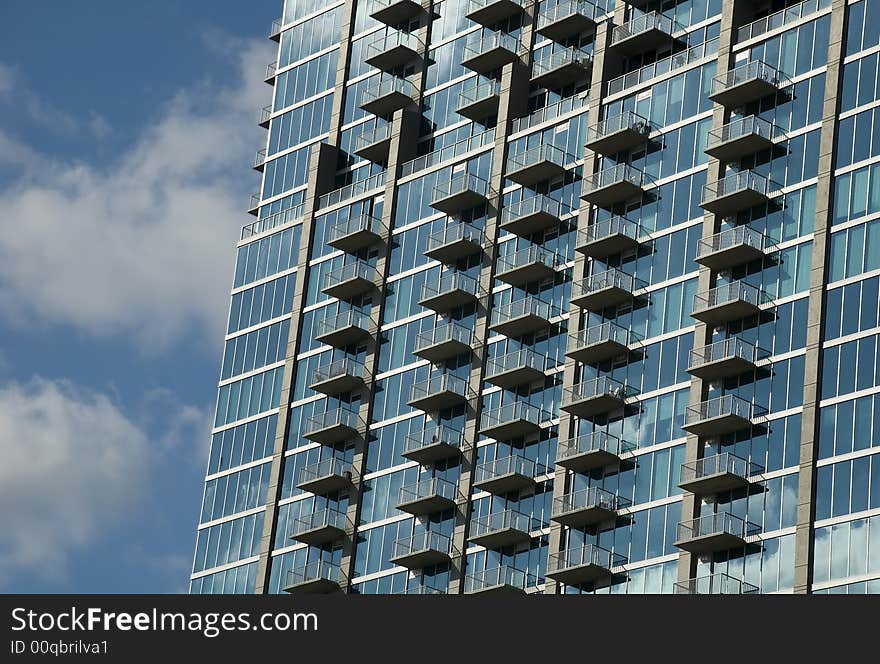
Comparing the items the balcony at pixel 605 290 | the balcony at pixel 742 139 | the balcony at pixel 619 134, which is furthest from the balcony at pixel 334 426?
the balcony at pixel 742 139

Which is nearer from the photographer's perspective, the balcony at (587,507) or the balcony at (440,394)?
the balcony at (587,507)

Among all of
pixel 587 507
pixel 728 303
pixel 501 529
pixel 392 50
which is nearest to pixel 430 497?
pixel 501 529

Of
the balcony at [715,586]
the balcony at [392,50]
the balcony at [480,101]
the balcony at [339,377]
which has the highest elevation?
the balcony at [392,50]

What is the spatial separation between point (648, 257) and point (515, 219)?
9.17 metres

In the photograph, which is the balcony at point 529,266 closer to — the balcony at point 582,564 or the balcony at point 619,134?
the balcony at point 619,134

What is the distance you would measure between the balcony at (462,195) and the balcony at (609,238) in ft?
29.7

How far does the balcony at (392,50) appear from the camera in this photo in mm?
126375

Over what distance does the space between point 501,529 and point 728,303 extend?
678 inches

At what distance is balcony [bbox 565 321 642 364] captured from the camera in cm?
10438

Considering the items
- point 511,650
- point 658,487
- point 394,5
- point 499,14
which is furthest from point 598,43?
point 511,650

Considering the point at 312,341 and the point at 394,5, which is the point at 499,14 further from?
the point at 312,341

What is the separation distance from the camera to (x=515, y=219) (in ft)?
367

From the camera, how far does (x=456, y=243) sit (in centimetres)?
11400

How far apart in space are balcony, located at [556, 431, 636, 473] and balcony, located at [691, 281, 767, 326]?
7783 millimetres
